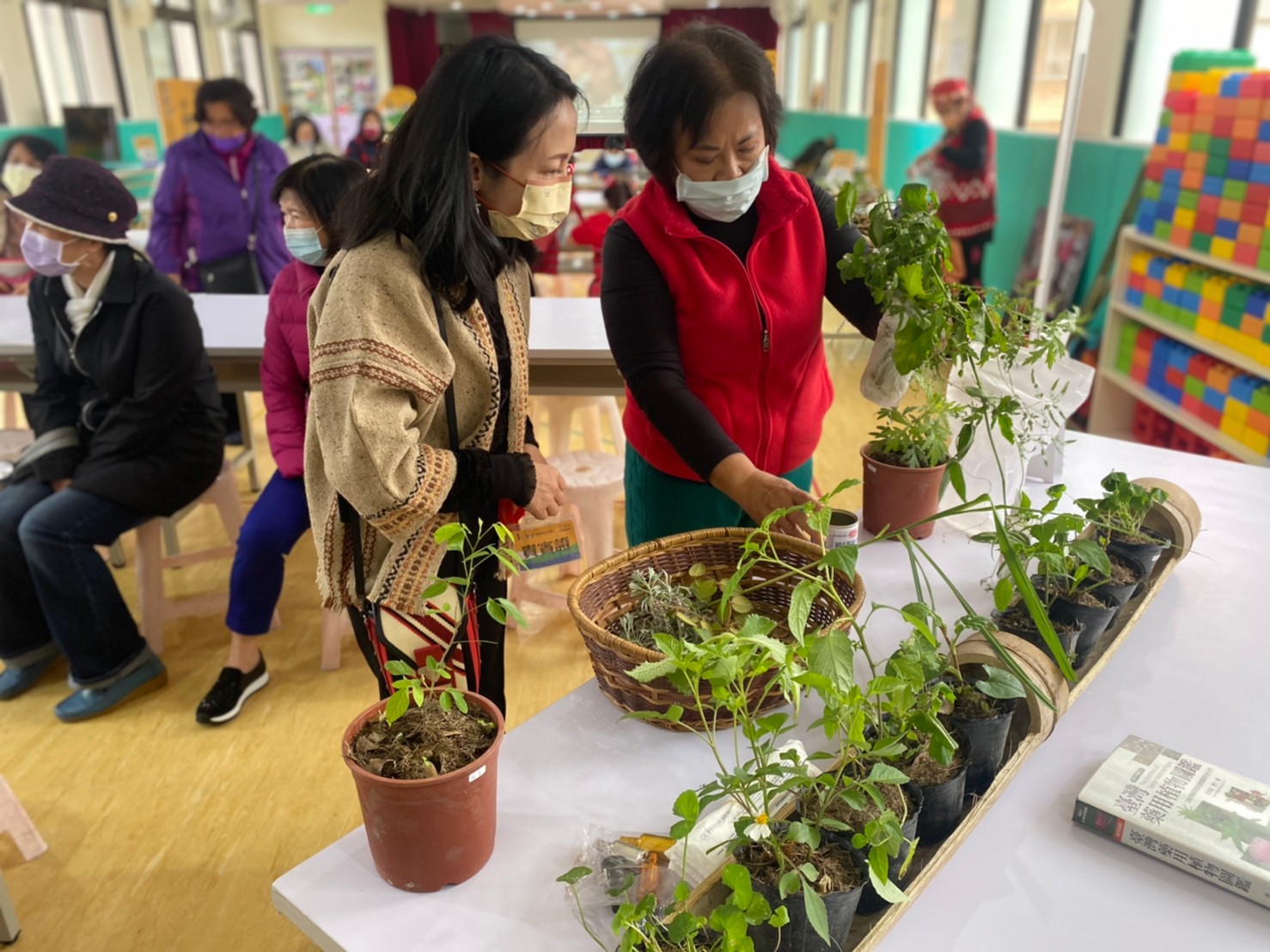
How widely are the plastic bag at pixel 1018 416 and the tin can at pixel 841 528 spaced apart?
0.19 metres

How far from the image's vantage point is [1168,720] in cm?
112

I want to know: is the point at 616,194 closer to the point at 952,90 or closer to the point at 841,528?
the point at 952,90

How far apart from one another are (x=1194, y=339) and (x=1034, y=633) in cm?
324

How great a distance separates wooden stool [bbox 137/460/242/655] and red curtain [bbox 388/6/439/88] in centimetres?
1709

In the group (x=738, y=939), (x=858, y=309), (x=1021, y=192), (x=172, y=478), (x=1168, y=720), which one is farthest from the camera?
(x=1021, y=192)

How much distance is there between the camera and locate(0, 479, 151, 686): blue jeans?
2.30 m

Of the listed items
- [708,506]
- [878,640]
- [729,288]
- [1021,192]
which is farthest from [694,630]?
[1021,192]

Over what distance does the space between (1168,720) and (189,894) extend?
1.76 meters

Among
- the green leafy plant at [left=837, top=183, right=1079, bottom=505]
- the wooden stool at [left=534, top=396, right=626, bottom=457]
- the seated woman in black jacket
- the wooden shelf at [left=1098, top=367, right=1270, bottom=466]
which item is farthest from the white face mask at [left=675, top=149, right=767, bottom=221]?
the wooden shelf at [left=1098, top=367, right=1270, bottom=466]

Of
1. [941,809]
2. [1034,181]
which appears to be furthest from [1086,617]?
[1034,181]

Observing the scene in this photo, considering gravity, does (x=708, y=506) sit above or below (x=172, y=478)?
above

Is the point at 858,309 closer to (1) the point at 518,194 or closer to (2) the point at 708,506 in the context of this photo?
(2) the point at 708,506

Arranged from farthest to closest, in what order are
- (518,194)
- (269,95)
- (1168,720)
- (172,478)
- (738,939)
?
1. (269,95)
2. (172,478)
3. (518,194)
4. (1168,720)
5. (738,939)

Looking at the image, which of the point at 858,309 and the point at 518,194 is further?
the point at 858,309
